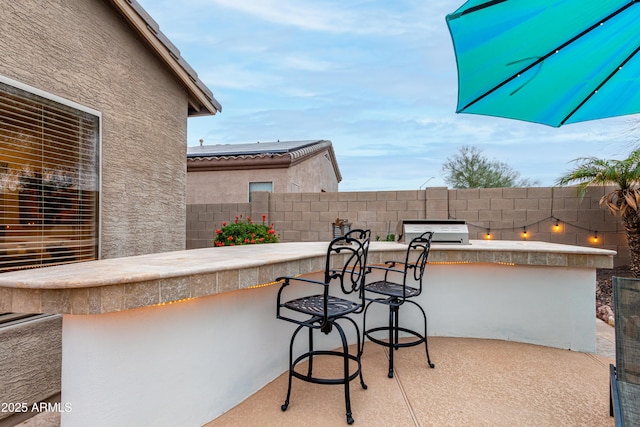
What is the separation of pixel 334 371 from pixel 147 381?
4.79ft

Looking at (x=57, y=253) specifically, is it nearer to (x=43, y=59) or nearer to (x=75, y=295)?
(x=43, y=59)

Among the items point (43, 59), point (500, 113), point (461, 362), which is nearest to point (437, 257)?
point (461, 362)

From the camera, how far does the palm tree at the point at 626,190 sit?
189 inches

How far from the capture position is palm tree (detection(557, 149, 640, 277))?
481 centimetres

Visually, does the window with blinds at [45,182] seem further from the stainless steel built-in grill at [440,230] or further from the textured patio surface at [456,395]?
the stainless steel built-in grill at [440,230]

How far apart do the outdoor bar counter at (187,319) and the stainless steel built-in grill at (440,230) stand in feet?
0.75

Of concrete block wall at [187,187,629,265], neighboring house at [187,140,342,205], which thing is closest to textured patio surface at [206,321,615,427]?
concrete block wall at [187,187,629,265]

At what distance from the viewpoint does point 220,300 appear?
2.04m

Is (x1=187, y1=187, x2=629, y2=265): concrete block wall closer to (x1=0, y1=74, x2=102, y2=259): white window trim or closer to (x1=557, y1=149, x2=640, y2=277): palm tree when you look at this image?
(x1=557, y1=149, x2=640, y2=277): palm tree

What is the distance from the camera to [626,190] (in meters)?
4.89

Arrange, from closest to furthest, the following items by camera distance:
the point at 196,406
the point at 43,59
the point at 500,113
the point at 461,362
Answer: the point at 196,406 < the point at 500,113 < the point at 43,59 < the point at 461,362

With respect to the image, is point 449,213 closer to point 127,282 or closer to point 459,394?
point 459,394

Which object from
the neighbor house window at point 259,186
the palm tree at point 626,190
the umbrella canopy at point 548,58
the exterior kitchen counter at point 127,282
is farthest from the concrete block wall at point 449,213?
the exterior kitchen counter at point 127,282

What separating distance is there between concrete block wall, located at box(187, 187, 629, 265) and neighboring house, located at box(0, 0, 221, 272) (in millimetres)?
3072
